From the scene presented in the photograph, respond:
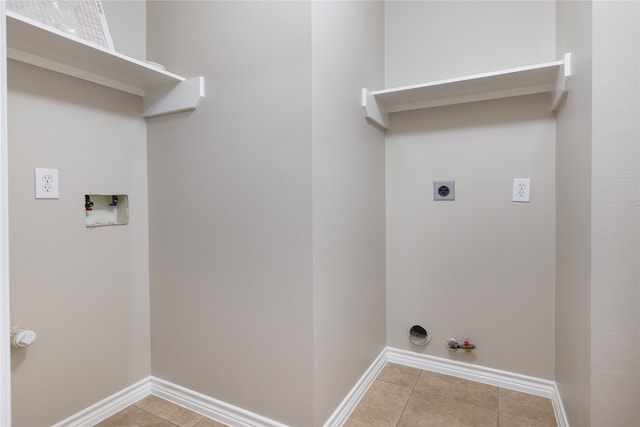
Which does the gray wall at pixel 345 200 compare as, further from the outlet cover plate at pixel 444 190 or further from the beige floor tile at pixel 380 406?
the outlet cover plate at pixel 444 190

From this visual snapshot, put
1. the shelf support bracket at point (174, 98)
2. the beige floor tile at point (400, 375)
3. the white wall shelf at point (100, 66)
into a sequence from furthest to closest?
the beige floor tile at point (400, 375), the shelf support bracket at point (174, 98), the white wall shelf at point (100, 66)

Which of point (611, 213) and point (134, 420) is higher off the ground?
point (611, 213)

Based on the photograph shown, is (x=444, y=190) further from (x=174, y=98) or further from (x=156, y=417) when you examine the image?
Answer: (x=156, y=417)

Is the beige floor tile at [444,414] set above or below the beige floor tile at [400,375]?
below

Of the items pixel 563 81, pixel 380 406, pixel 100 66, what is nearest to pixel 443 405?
pixel 380 406

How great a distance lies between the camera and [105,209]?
1.60 meters

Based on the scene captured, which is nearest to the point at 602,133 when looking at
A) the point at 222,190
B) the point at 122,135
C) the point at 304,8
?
the point at 304,8

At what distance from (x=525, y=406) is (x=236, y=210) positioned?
1710mm

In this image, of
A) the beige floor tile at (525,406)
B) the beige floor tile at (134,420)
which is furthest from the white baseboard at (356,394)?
the beige floor tile at (134,420)

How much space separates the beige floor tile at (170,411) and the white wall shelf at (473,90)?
5.67 ft

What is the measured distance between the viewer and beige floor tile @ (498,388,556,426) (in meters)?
1.55

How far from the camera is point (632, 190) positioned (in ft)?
3.39

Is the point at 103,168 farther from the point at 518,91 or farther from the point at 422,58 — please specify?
the point at 518,91

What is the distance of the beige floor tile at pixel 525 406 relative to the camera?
5.08 feet
